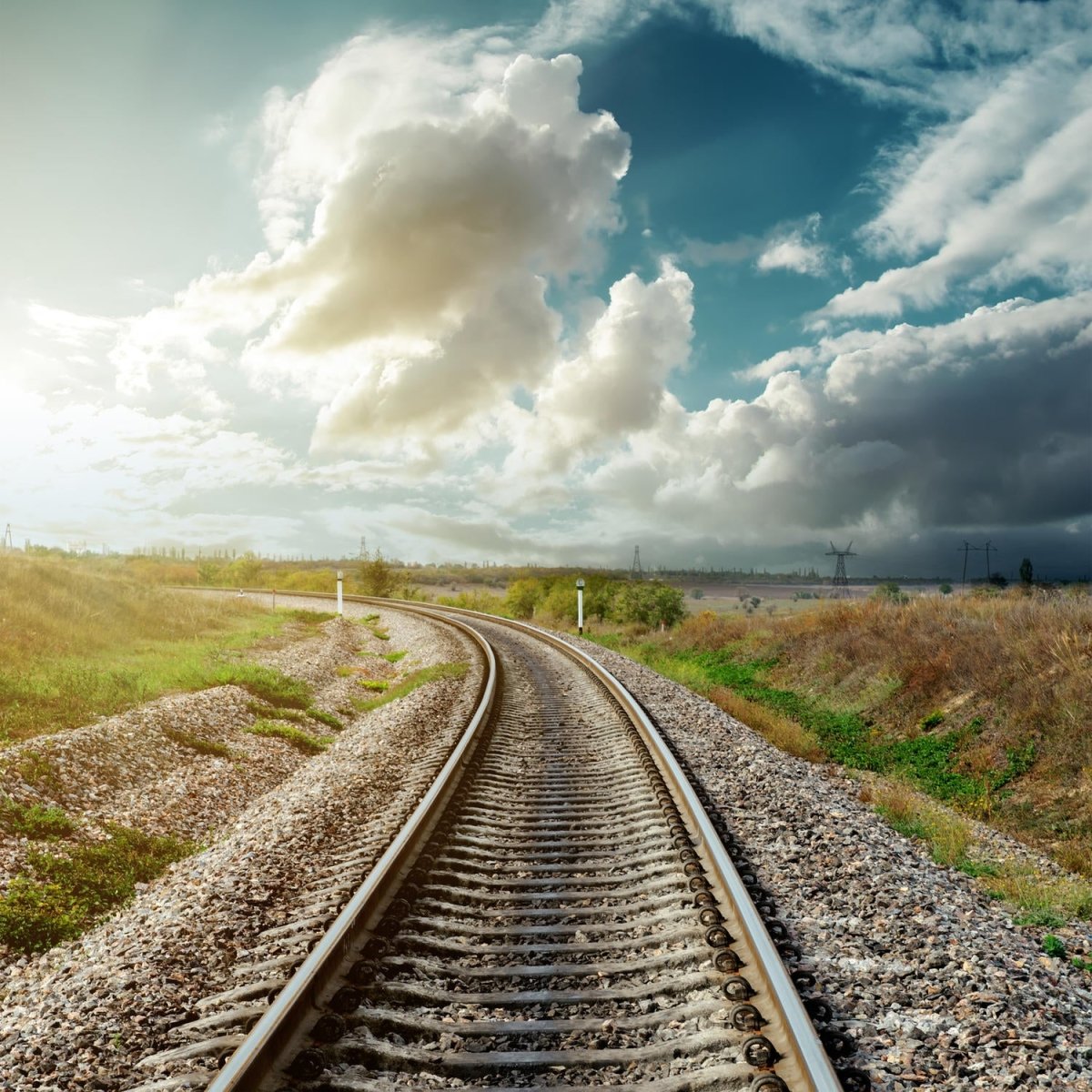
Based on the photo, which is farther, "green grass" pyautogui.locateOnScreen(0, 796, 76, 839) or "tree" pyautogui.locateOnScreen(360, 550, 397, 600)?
"tree" pyautogui.locateOnScreen(360, 550, 397, 600)

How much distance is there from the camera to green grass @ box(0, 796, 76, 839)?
6.54m

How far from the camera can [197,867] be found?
20.4ft

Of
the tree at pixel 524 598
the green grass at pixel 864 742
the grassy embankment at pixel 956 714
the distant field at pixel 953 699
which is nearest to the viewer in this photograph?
the grassy embankment at pixel 956 714

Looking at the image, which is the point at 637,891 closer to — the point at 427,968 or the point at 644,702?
the point at 427,968

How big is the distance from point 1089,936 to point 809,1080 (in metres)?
3.38

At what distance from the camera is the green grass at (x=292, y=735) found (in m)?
10.9

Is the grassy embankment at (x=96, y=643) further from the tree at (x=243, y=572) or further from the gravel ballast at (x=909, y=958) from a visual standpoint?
the tree at (x=243, y=572)

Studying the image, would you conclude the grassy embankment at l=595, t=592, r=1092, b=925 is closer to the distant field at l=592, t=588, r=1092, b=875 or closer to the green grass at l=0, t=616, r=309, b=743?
the distant field at l=592, t=588, r=1092, b=875

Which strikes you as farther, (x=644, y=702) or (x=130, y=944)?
(x=644, y=702)

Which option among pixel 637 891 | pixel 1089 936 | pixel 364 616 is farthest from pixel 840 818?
pixel 364 616

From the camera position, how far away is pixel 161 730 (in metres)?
9.83

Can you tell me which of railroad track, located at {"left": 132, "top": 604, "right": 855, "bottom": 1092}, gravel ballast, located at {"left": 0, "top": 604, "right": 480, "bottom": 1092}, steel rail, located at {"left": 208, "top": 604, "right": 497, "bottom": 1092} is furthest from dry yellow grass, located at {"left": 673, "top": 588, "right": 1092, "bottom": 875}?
gravel ballast, located at {"left": 0, "top": 604, "right": 480, "bottom": 1092}

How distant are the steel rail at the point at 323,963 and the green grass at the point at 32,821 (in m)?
3.12

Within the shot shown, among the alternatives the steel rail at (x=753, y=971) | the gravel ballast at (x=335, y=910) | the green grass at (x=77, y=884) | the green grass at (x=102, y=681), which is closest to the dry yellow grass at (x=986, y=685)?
the gravel ballast at (x=335, y=910)
